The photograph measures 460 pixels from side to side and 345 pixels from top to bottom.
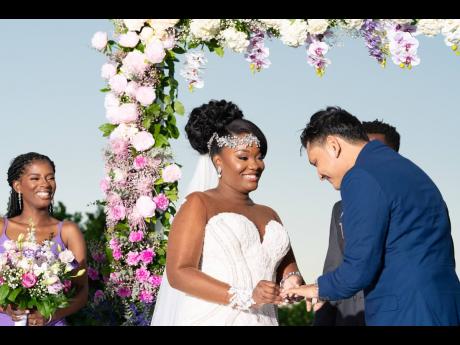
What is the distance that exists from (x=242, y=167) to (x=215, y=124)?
0.50 meters

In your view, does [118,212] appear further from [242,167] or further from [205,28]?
[242,167]

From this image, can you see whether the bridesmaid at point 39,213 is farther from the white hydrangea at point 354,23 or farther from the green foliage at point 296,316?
the green foliage at point 296,316

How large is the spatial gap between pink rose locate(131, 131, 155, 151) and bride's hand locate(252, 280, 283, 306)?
8.89 feet

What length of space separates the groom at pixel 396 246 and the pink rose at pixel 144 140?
128 inches

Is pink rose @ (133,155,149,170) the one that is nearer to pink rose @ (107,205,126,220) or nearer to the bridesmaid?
pink rose @ (107,205,126,220)

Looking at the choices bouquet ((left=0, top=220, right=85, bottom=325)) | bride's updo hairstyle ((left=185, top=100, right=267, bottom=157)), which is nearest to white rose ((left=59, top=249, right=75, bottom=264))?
bouquet ((left=0, top=220, right=85, bottom=325))

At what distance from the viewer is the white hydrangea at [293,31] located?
760 cm

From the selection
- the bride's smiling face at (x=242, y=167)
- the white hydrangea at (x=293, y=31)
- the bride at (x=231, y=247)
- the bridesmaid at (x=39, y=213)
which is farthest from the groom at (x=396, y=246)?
the white hydrangea at (x=293, y=31)

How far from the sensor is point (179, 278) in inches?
217

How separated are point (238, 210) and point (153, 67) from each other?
8.50ft

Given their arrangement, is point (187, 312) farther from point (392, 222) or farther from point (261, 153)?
point (392, 222)

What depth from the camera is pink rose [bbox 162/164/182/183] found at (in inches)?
302

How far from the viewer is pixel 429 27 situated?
7.75m

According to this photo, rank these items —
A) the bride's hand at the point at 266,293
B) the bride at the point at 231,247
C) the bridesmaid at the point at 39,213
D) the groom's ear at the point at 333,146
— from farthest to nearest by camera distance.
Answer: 1. the bridesmaid at the point at 39,213
2. the bride at the point at 231,247
3. the bride's hand at the point at 266,293
4. the groom's ear at the point at 333,146
